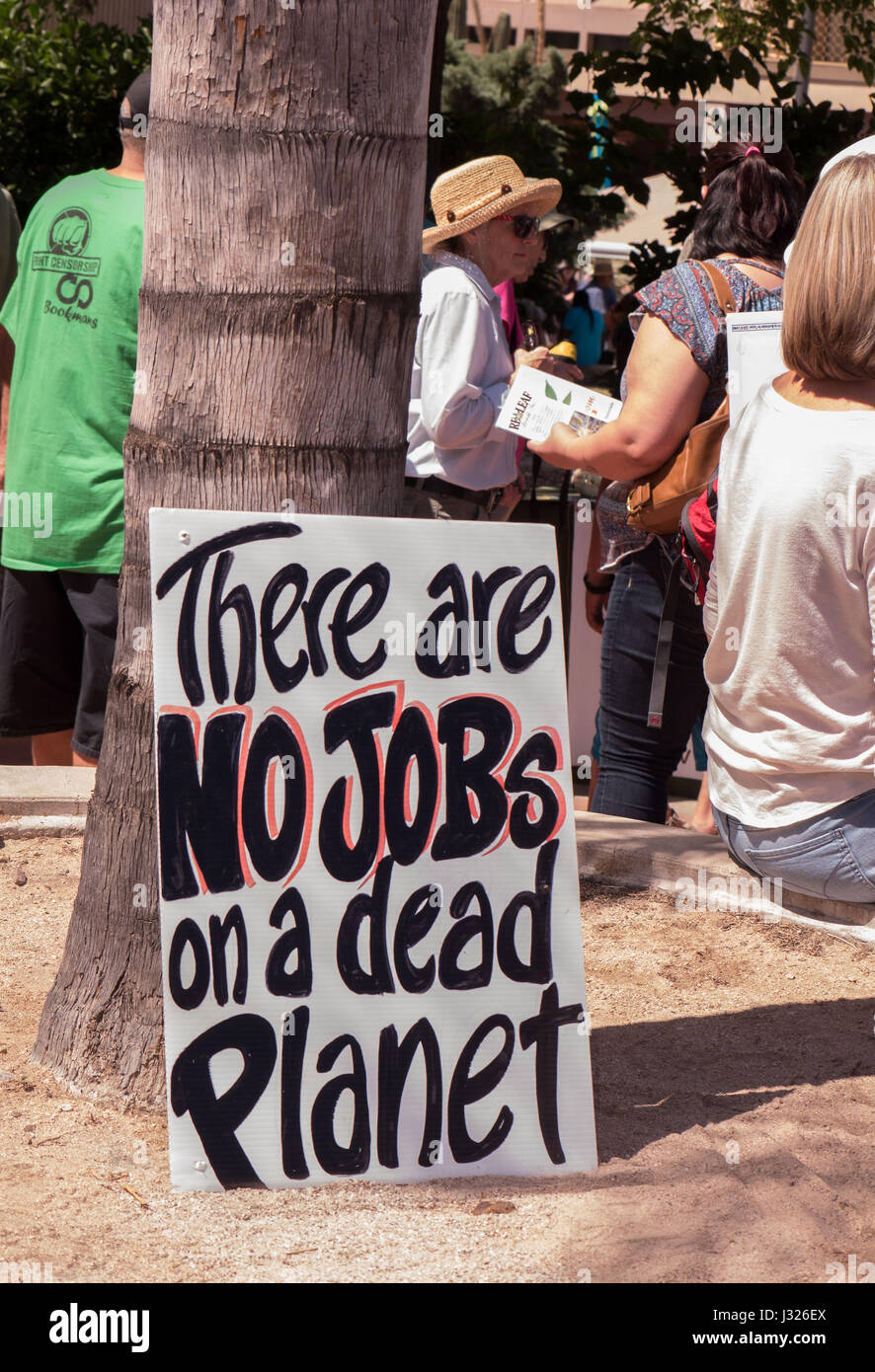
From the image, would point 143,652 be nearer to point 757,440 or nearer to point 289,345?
point 289,345

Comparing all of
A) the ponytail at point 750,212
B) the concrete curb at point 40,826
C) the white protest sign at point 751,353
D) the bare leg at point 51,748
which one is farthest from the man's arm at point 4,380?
the white protest sign at point 751,353

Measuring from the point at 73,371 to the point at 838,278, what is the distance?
218 cm

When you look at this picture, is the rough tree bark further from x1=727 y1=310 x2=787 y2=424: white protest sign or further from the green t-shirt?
the green t-shirt

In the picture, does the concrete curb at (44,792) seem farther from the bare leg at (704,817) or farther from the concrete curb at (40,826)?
the bare leg at (704,817)

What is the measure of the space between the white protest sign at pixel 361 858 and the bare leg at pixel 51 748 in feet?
7.85

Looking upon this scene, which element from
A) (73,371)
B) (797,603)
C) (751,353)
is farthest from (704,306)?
(73,371)

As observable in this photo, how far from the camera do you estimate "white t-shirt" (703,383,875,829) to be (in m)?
2.41

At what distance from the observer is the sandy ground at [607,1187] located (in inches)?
84.7

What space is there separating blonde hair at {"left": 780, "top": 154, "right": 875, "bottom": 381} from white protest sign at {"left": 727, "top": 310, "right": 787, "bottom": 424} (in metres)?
0.72

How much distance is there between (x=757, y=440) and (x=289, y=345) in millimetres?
803

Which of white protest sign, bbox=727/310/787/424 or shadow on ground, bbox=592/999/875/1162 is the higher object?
white protest sign, bbox=727/310/787/424

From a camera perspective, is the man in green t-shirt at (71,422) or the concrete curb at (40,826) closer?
the man in green t-shirt at (71,422)

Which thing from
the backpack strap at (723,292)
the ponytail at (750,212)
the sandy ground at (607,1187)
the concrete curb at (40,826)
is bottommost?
the sandy ground at (607,1187)

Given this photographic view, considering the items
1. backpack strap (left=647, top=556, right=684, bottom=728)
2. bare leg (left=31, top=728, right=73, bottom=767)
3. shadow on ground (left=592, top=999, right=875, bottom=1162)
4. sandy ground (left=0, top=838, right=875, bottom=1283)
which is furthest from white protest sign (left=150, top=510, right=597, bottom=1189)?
bare leg (left=31, top=728, right=73, bottom=767)
